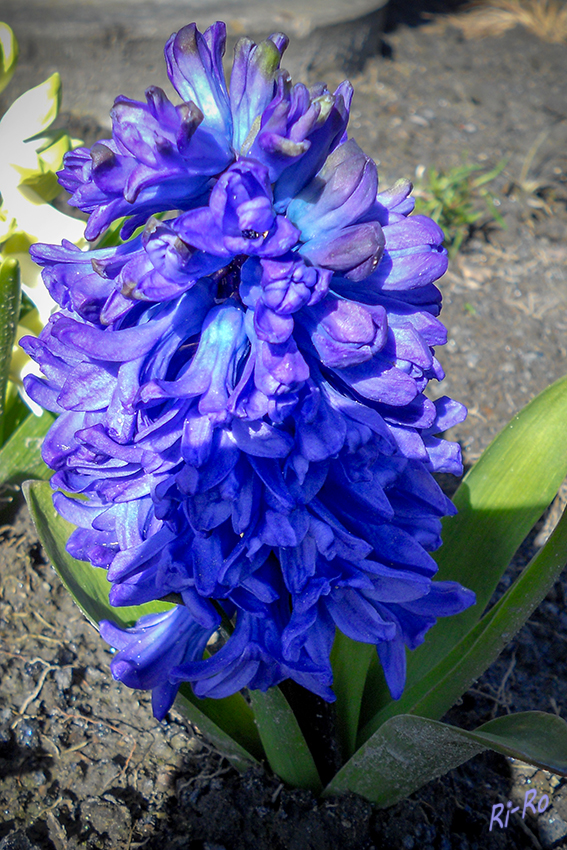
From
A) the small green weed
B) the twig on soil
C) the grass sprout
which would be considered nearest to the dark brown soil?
the twig on soil

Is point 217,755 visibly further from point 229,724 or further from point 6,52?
point 6,52

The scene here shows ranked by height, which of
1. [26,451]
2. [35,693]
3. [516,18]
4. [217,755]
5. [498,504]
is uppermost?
[516,18]

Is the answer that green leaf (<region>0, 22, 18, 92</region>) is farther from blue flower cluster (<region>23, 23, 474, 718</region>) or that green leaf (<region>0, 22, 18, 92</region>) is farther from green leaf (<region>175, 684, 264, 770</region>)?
green leaf (<region>175, 684, 264, 770</region>)

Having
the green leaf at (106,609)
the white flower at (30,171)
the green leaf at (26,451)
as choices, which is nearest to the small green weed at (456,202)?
the white flower at (30,171)

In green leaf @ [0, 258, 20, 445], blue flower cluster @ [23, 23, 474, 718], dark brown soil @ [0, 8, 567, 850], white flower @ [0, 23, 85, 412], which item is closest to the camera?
blue flower cluster @ [23, 23, 474, 718]

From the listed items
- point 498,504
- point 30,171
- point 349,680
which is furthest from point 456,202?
point 349,680

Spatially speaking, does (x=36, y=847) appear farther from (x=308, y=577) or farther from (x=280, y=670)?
(x=308, y=577)

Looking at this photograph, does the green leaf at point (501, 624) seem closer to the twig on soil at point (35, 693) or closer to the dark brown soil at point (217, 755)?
the dark brown soil at point (217, 755)
